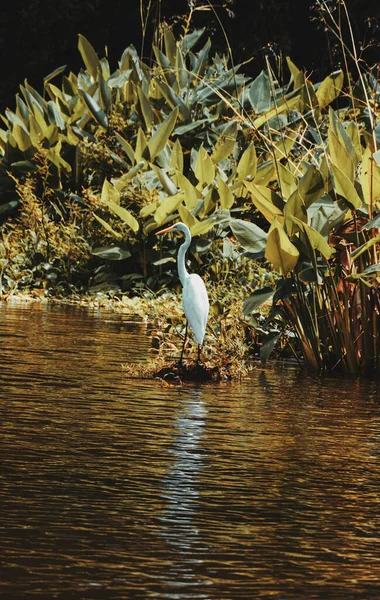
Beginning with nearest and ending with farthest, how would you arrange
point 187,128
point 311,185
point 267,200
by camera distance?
point 311,185, point 267,200, point 187,128

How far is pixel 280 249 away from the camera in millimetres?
7289

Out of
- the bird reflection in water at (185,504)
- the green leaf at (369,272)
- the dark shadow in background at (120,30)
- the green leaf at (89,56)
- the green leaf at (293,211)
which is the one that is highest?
the dark shadow in background at (120,30)

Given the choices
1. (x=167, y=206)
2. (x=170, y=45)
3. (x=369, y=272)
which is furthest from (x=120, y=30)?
(x=369, y=272)

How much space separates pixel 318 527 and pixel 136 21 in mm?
16360

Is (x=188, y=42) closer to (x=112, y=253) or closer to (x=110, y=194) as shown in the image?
(x=110, y=194)

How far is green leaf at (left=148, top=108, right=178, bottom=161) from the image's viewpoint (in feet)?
43.2

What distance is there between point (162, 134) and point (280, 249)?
20.2 feet

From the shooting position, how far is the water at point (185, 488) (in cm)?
322

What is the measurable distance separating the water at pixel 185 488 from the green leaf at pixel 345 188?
112 cm

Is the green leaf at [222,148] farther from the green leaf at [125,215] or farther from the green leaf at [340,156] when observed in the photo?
the green leaf at [340,156]

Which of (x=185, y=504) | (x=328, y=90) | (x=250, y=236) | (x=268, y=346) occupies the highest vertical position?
(x=328, y=90)

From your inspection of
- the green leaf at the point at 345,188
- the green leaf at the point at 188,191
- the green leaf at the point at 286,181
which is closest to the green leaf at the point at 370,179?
the green leaf at the point at 345,188

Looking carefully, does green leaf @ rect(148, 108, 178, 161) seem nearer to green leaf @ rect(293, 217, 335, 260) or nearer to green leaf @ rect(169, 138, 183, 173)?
green leaf @ rect(169, 138, 183, 173)

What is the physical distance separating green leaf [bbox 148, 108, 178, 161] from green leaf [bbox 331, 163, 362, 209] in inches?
238
